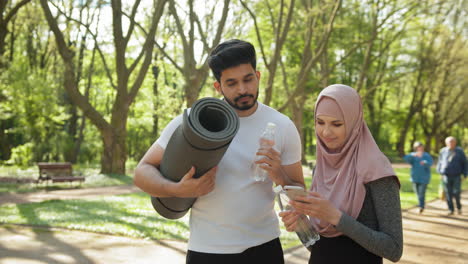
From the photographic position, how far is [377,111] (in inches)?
1823

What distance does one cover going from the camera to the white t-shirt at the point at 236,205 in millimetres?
2449

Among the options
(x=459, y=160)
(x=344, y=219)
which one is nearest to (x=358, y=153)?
(x=344, y=219)

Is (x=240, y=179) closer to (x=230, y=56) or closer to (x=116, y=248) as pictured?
(x=230, y=56)

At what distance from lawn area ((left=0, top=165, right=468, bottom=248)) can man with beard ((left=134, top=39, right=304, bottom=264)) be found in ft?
17.2

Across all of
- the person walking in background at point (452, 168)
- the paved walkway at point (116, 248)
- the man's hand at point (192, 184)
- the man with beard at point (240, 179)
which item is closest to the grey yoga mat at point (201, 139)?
the man's hand at point (192, 184)

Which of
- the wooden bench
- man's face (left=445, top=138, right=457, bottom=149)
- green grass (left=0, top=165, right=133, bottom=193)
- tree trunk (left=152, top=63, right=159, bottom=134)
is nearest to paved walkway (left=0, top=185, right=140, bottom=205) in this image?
green grass (left=0, top=165, right=133, bottom=193)

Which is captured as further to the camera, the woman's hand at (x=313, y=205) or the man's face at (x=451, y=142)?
the man's face at (x=451, y=142)

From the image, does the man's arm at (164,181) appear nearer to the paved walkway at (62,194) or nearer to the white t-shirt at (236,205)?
the white t-shirt at (236,205)

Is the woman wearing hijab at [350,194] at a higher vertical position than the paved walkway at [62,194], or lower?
higher

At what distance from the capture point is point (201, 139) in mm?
1926

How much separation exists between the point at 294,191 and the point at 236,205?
43cm

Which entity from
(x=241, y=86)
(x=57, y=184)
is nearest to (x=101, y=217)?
(x=241, y=86)

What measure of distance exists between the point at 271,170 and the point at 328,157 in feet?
1.39

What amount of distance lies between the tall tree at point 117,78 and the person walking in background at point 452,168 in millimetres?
8652
